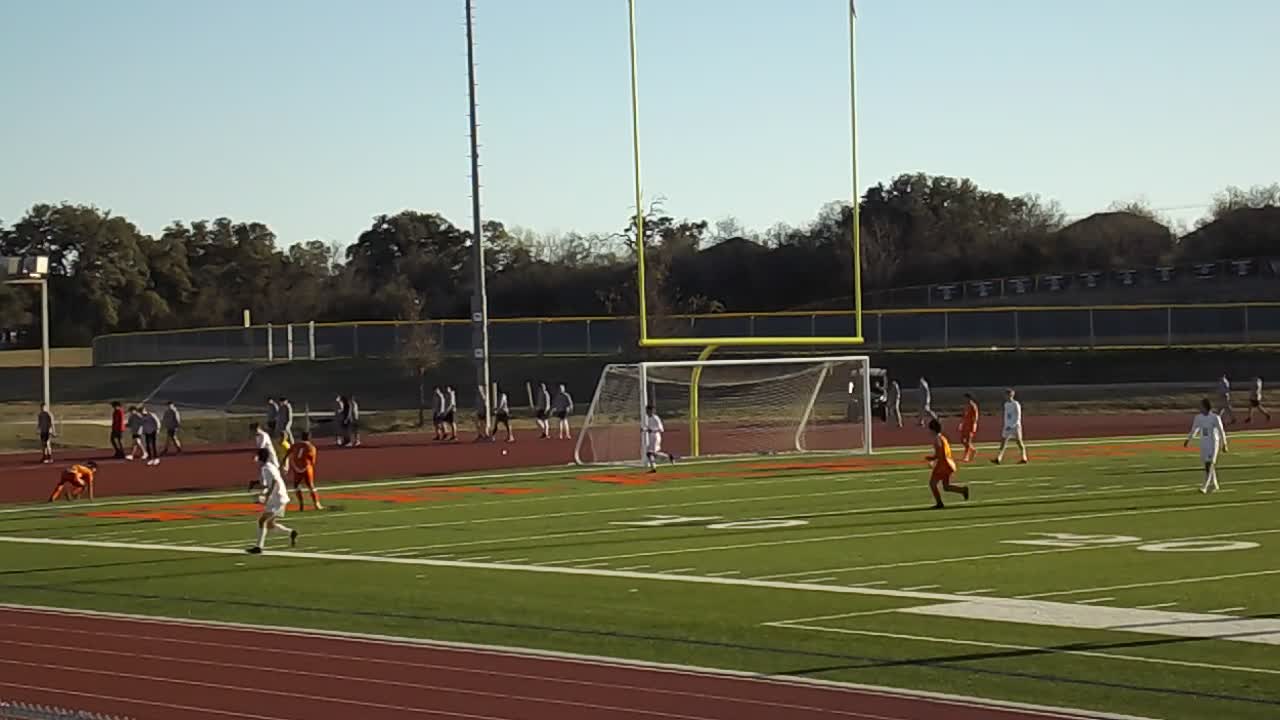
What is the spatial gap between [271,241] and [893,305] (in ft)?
142

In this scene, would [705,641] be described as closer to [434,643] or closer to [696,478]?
[434,643]

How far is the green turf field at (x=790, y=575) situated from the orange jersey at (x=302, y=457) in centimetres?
77

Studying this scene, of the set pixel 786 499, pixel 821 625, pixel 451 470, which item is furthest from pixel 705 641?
pixel 451 470

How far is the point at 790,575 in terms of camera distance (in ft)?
60.5

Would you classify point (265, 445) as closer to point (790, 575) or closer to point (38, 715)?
point (790, 575)

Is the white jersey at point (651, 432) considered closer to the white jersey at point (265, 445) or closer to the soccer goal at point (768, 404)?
the soccer goal at point (768, 404)

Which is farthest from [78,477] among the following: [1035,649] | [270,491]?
[1035,649]

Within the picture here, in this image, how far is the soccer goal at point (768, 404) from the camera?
4097cm

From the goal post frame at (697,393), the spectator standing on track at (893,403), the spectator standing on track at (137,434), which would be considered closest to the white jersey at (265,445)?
the goal post frame at (697,393)

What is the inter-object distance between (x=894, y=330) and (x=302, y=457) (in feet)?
139

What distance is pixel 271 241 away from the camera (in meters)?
116

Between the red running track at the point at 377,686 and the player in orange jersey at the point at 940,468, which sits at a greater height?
the player in orange jersey at the point at 940,468

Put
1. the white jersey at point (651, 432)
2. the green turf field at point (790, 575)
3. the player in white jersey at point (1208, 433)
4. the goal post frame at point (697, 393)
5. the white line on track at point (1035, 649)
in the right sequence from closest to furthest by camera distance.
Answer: the white line on track at point (1035, 649) < the green turf field at point (790, 575) < the player in white jersey at point (1208, 433) < the white jersey at point (651, 432) < the goal post frame at point (697, 393)

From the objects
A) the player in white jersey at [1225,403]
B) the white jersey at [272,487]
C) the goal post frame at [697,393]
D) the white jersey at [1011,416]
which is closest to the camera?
the white jersey at [272,487]
